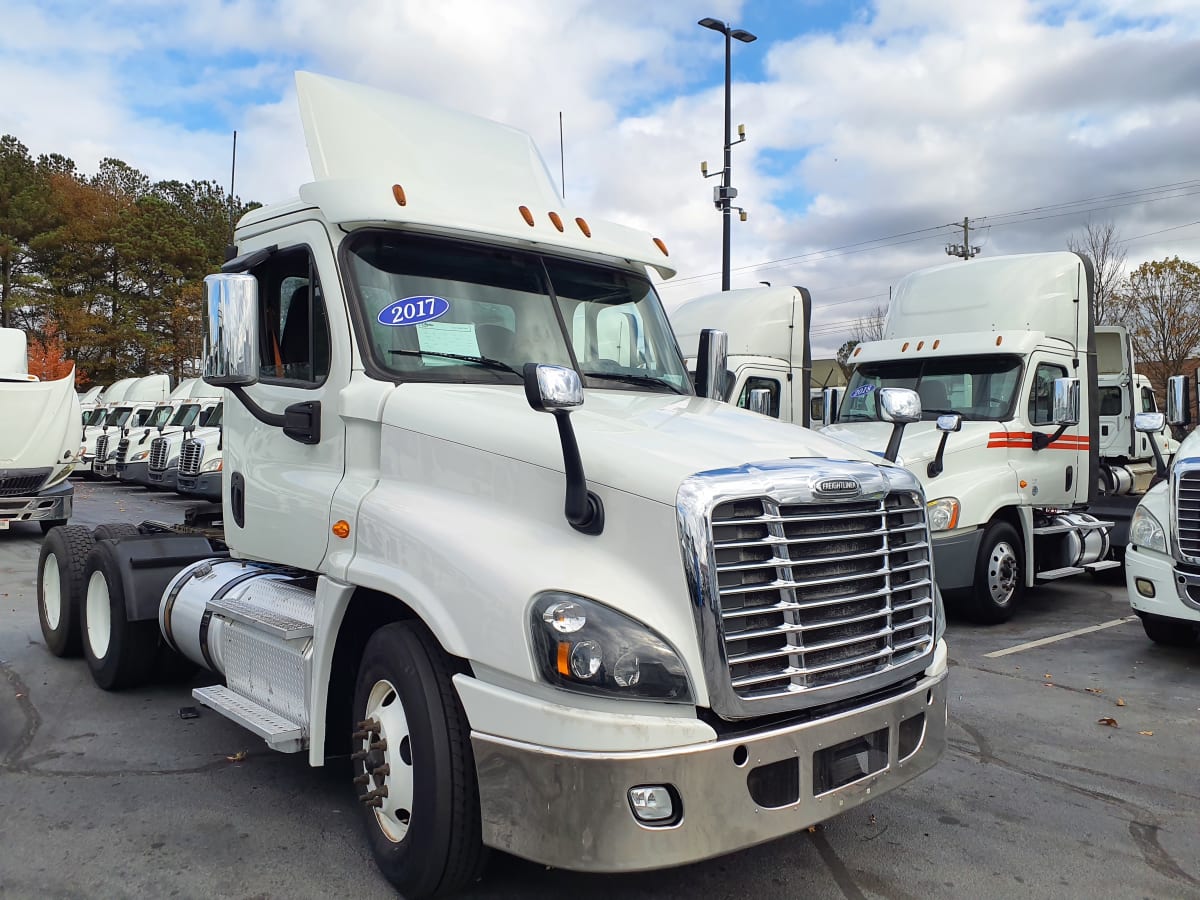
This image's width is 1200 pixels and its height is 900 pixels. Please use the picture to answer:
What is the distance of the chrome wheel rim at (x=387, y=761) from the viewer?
3.45 meters

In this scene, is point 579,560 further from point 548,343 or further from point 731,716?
point 548,343

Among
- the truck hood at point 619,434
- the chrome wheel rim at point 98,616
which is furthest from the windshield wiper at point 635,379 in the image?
the chrome wheel rim at point 98,616

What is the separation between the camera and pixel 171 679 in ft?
20.7

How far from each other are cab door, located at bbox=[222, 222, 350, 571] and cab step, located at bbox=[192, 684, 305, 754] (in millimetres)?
648

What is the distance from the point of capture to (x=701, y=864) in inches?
149

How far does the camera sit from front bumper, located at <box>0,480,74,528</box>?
13.5 metres

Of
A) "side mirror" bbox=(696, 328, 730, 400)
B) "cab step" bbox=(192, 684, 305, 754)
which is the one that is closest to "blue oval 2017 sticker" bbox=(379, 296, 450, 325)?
"side mirror" bbox=(696, 328, 730, 400)

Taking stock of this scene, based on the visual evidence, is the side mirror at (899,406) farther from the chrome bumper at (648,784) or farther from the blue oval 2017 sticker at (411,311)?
the blue oval 2017 sticker at (411,311)

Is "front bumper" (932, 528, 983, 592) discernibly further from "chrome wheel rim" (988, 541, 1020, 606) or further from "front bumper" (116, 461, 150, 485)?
"front bumper" (116, 461, 150, 485)

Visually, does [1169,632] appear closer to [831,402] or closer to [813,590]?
[831,402]

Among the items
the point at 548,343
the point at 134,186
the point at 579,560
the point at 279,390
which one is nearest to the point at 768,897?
the point at 579,560

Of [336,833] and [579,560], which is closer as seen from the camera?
[579,560]

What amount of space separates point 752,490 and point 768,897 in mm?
1572

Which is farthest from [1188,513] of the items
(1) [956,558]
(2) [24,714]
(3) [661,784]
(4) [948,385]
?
(2) [24,714]
